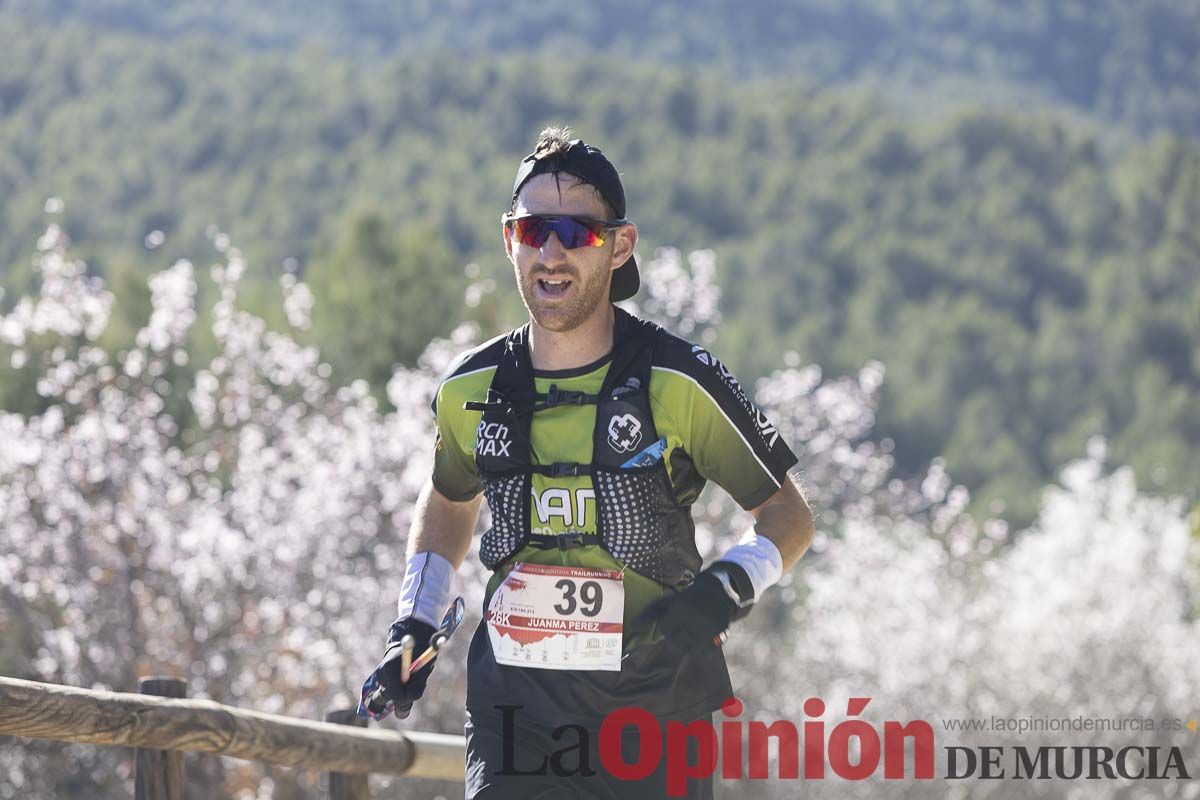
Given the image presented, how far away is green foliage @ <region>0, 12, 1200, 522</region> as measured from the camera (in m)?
69.8

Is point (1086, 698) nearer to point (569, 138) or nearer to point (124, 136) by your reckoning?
point (569, 138)

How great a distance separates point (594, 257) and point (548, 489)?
19.4 inches

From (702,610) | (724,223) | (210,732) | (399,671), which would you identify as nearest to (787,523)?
(702,610)

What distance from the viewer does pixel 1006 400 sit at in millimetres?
71062

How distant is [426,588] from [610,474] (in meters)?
0.54

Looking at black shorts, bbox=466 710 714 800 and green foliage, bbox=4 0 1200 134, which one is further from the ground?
green foliage, bbox=4 0 1200 134

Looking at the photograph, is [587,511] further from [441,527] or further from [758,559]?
[441,527]

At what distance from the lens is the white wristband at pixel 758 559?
381cm

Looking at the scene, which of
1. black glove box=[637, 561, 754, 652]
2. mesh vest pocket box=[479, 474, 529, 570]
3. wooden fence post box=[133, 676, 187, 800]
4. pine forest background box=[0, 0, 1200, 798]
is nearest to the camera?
black glove box=[637, 561, 754, 652]

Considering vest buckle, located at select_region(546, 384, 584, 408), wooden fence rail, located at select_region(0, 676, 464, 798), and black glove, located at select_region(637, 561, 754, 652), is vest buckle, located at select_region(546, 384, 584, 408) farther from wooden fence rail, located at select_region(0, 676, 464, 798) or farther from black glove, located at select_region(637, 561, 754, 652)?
wooden fence rail, located at select_region(0, 676, 464, 798)

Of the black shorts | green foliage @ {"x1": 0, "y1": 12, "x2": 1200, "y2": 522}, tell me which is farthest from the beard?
green foliage @ {"x1": 0, "y1": 12, "x2": 1200, "y2": 522}

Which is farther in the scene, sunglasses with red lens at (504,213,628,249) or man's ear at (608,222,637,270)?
man's ear at (608,222,637,270)

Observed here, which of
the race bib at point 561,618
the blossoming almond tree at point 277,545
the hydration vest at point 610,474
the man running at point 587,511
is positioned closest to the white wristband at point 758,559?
the man running at point 587,511

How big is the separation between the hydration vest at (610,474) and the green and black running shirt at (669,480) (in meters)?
0.02
